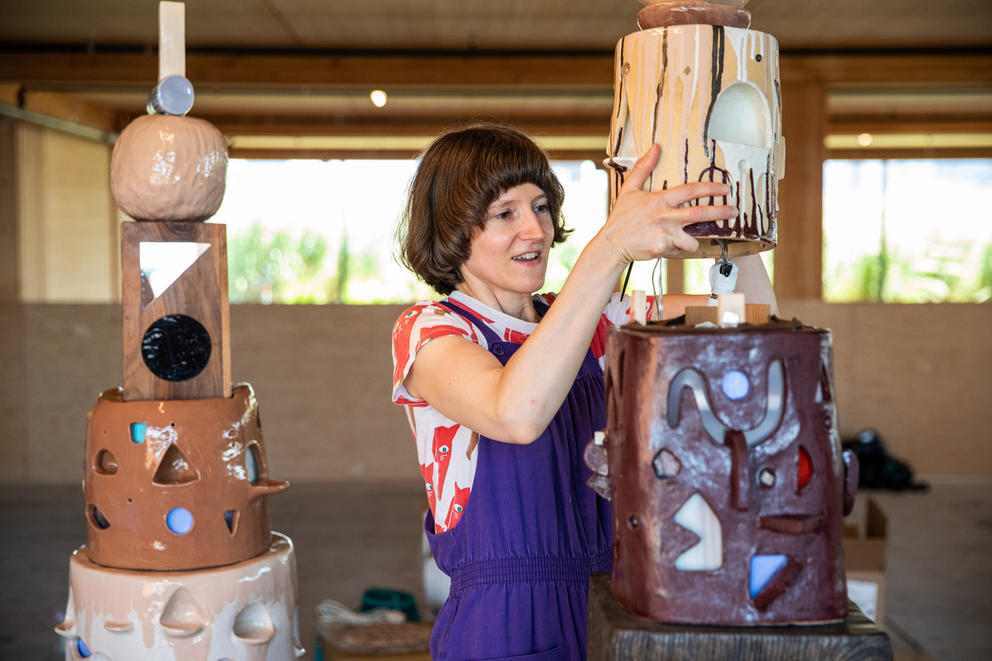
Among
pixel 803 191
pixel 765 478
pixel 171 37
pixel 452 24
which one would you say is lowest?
pixel 765 478

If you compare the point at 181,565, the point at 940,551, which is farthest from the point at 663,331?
the point at 940,551

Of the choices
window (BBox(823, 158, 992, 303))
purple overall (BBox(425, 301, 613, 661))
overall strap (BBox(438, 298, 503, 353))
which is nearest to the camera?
purple overall (BBox(425, 301, 613, 661))

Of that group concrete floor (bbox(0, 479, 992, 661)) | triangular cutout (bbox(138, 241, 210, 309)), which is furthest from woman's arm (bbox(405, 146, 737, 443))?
concrete floor (bbox(0, 479, 992, 661))

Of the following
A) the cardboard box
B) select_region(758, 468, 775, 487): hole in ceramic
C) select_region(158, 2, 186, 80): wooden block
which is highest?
select_region(158, 2, 186, 80): wooden block

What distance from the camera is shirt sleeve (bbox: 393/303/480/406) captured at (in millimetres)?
1300

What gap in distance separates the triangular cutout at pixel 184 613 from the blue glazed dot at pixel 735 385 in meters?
1.09

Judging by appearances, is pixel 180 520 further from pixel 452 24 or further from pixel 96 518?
pixel 452 24

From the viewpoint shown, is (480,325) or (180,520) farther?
(180,520)

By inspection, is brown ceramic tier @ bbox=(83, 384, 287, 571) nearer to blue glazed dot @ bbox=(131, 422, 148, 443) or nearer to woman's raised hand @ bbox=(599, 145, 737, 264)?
blue glazed dot @ bbox=(131, 422, 148, 443)

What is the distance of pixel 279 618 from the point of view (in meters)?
1.69

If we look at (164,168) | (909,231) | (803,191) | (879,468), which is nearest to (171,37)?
(164,168)

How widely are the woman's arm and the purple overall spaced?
0.23 meters

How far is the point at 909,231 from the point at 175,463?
6.47 m

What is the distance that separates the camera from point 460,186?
1461mm
